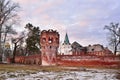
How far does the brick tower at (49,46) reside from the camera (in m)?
61.5

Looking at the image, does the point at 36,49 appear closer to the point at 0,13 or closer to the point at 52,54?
the point at 52,54

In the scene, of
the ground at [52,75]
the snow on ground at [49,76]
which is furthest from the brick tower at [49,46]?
the snow on ground at [49,76]

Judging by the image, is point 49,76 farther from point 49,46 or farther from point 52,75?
point 49,46

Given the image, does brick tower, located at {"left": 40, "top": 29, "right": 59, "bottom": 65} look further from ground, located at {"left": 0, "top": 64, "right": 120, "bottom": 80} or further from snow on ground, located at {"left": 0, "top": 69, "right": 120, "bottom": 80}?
snow on ground, located at {"left": 0, "top": 69, "right": 120, "bottom": 80}

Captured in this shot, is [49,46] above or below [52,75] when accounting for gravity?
above

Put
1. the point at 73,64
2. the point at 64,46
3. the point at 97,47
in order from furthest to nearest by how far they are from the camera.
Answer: the point at 64,46 → the point at 97,47 → the point at 73,64

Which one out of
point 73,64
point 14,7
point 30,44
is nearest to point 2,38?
point 14,7

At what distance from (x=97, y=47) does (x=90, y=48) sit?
322 cm

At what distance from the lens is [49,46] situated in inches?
2483

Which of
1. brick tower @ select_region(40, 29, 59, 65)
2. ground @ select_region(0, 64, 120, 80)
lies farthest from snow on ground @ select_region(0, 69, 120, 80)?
brick tower @ select_region(40, 29, 59, 65)

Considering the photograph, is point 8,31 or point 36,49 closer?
point 8,31

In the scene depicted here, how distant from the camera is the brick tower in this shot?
202 feet

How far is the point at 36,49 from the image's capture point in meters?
91.3

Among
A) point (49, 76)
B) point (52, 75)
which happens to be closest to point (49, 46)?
point (52, 75)
